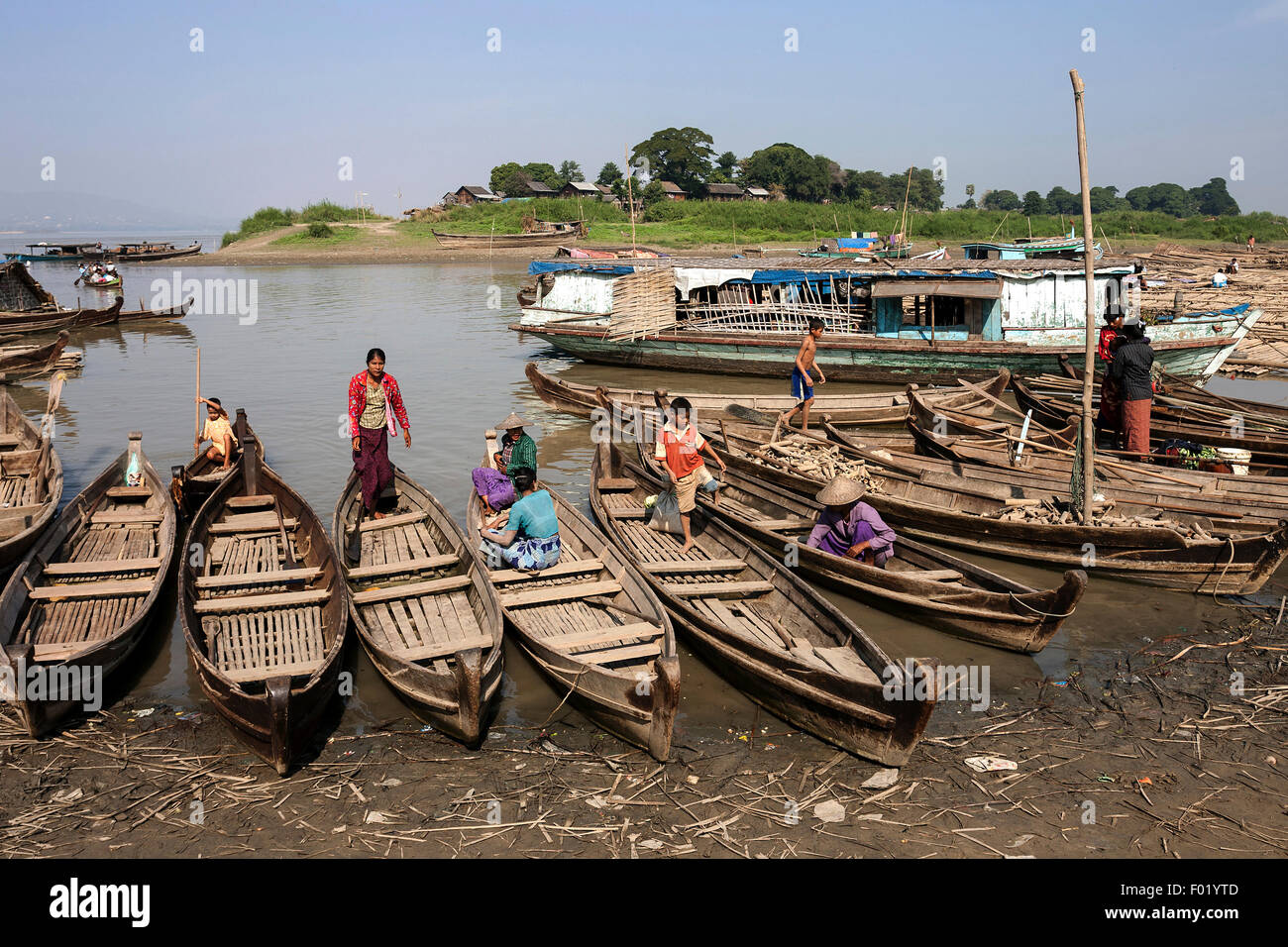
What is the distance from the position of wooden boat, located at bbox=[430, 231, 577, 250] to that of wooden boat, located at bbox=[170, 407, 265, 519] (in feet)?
163

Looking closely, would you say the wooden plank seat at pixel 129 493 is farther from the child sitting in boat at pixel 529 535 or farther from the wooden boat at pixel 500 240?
the wooden boat at pixel 500 240

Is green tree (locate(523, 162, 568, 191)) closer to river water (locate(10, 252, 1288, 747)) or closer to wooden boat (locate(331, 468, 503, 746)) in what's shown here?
river water (locate(10, 252, 1288, 747))

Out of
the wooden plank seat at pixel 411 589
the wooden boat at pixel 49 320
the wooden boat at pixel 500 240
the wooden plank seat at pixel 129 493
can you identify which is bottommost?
the wooden plank seat at pixel 411 589

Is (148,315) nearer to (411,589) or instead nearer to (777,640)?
(411,589)

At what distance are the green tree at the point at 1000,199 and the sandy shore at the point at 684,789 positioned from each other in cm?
9668

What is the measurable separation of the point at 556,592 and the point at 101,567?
13.9 feet

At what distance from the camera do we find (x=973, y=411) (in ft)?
45.9

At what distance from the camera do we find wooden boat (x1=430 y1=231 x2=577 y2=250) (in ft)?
191

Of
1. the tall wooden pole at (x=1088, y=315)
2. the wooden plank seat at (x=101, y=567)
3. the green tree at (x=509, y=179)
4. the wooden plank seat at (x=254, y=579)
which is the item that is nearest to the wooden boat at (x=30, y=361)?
the wooden plank seat at (x=101, y=567)

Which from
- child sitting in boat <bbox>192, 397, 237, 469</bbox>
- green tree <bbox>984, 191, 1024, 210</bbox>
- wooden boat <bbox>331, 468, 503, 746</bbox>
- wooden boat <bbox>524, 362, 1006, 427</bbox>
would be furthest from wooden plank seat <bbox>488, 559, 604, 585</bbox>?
green tree <bbox>984, 191, 1024, 210</bbox>

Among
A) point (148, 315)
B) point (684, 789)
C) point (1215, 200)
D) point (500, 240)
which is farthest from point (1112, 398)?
point (1215, 200)

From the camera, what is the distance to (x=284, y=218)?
6706cm

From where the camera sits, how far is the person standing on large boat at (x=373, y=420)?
8914 millimetres
